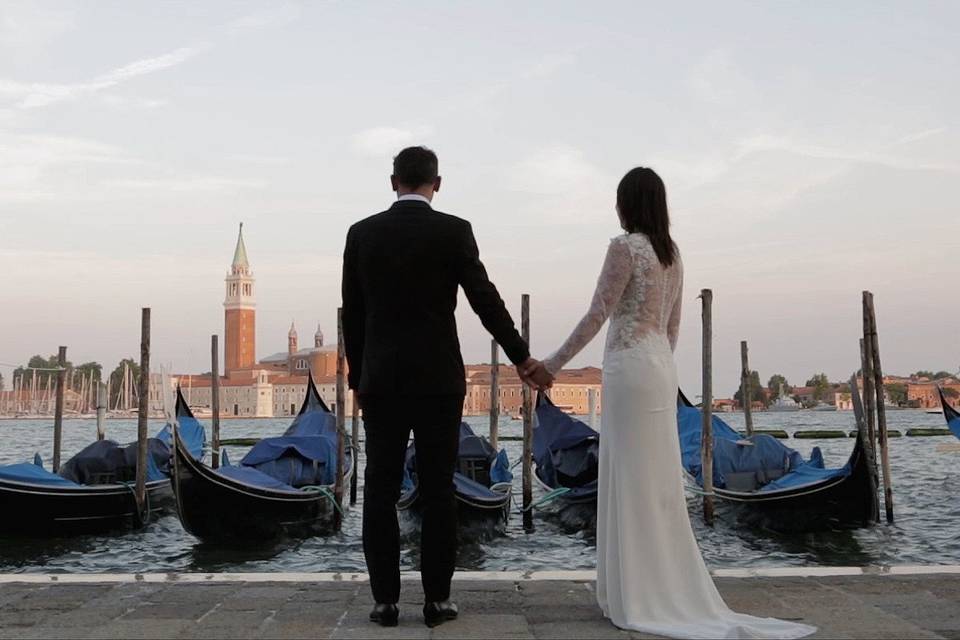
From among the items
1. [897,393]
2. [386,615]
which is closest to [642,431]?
[386,615]

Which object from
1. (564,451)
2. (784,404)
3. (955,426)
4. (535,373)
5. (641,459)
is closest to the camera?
(641,459)

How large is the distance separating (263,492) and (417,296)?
17.2ft

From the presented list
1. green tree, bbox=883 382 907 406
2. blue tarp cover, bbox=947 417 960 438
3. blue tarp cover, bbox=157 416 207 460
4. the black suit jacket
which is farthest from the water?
green tree, bbox=883 382 907 406

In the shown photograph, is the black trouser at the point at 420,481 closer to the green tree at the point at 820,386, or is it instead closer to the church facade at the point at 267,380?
the church facade at the point at 267,380

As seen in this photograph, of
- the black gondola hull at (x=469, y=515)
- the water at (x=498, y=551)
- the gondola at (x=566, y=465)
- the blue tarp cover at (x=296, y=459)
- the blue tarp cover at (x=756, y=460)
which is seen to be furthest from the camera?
the gondola at (x=566, y=465)

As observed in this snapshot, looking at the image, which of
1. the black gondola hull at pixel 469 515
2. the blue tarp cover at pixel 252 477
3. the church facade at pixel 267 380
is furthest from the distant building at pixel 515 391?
the blue tarp cover at pixel 252 477

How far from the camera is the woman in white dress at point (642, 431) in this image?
2572 millimetres

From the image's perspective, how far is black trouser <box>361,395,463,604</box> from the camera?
100 inches

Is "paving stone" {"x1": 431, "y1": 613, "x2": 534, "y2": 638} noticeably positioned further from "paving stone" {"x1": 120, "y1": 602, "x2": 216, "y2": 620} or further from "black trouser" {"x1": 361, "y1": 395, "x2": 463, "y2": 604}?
"paving stone" {"x1": 120, "y1": 602, "x2": 216, "y2": 620}

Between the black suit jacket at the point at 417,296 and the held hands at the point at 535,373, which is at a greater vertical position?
the black suit jacket at the point at 417,296

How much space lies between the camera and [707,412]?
26.6 ft

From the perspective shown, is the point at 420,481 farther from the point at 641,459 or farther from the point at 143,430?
the point at 143,430

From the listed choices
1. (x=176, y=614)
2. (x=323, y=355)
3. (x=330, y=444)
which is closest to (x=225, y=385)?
(x=323, y=355)

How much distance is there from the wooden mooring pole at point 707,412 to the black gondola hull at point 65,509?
4.39 metres
